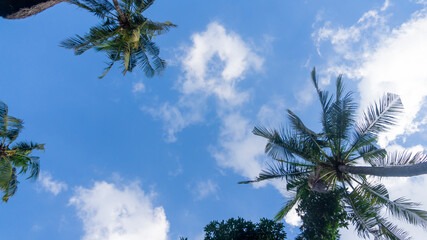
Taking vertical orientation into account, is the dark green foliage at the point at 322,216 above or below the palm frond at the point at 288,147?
below

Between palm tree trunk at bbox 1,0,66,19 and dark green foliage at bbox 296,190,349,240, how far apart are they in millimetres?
10229

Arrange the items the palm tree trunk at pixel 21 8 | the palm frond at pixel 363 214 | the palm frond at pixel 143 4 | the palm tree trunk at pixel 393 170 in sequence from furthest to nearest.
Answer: the palm frond at pixel 143 4 → the palm frond at pixel 363 214 → the palm tree trunk at pixel 393 170 → the palm tree trunk at pixel 21 8

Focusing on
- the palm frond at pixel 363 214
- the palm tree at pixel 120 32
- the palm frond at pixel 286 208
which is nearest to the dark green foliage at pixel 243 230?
the palm frond at pixel 286 208

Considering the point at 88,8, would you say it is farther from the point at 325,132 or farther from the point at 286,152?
the point at 325,132

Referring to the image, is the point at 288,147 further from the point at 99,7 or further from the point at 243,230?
the point at 99,7

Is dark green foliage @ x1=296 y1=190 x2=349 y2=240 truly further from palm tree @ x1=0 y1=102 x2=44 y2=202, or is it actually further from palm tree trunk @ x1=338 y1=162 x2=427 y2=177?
palm tree @ x1=0 y1=102 x2=44 y2=202

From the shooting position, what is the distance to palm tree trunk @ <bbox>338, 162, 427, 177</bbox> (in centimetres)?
601

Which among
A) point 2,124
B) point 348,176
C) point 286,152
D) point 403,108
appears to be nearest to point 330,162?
point 348,176

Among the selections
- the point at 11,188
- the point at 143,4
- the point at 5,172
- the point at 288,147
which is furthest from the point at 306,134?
the point at 11,188

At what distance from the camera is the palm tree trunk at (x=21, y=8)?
492 centimetres

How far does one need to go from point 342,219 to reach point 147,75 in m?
10.7

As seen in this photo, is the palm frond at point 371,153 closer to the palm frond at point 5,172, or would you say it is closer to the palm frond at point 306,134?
the palm frond at point 306,134

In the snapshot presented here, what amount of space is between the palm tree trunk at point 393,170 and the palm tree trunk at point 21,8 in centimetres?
1004

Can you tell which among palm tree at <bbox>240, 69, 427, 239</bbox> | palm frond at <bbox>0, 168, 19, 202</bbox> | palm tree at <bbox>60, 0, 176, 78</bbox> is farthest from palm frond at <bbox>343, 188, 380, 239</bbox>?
palm frond at <bbox>0, 168, 19, 202</bbox>
